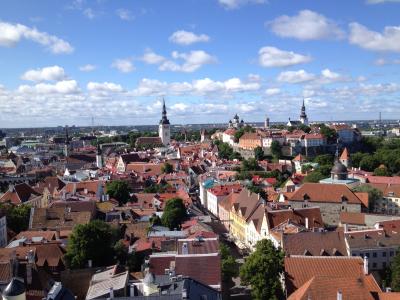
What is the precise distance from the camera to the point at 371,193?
2344 inches

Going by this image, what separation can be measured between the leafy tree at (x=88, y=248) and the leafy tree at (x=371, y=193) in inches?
1365

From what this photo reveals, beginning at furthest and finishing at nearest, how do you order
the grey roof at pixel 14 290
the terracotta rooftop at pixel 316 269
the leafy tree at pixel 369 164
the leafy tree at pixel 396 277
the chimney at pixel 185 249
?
the leafy tree at pixel 369 164, the leafy tree at pixel 396 277, the chimney at pixel 185 249, the terracotta rooftop at pixel 316 269, the grey roof at pixel 14 290

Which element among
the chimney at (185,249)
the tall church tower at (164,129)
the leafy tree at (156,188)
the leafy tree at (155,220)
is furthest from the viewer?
the tall church tower at (164,129)

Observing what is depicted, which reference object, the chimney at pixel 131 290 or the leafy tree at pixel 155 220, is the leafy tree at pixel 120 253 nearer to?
the chimney at pixel 131 290

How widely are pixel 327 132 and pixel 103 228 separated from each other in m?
92.3

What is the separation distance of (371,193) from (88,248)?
125 feet

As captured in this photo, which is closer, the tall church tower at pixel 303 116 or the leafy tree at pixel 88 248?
the leafy tree at pixel 88 248

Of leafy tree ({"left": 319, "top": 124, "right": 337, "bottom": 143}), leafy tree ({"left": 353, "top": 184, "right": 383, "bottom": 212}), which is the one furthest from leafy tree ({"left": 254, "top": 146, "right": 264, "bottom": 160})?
leafy tree ({"left": 353, "top": 184, "right": 383, "bottom": 212})

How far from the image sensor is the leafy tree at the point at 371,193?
58.8 meters

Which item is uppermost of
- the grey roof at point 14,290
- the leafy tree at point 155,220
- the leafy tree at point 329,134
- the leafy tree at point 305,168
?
the leafy tree at point 329,134

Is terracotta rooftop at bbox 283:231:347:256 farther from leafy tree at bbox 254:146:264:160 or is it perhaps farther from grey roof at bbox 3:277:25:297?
leafy tree at bbox 254:146:264:160

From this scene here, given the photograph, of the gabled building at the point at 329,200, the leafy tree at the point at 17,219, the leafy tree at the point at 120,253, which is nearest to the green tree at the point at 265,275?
the leafy tree at the point at 120,253

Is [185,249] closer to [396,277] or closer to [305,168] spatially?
[396,277]

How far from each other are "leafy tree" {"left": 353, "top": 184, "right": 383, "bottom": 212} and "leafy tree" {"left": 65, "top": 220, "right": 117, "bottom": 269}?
114ft
